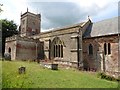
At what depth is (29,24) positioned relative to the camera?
43.9m

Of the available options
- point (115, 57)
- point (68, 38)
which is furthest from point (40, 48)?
point (115, 57)

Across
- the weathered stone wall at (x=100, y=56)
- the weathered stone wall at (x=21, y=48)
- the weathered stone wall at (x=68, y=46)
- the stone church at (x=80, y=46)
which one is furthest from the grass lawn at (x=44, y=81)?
the weathered stone wall at (x=21, y=48)

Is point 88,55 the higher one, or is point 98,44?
point 98,44

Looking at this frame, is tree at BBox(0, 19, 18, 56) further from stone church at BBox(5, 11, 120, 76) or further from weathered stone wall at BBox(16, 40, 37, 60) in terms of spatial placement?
weathered stone wall at BBox(16, 40, 37, 60)

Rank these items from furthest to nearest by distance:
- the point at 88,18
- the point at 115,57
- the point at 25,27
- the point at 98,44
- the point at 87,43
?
the point at 25,27, the point at 88,18, the point at 87,43, the point at 98,44, the point at 115,57

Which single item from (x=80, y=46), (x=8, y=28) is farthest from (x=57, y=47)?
(x=8, y=28)

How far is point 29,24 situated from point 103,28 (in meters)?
23.9

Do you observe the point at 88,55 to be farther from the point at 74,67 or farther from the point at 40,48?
the point at 40,48

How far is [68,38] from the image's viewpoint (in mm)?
27672

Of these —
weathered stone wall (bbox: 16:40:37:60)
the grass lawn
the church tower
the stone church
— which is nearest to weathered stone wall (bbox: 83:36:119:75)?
the stone church

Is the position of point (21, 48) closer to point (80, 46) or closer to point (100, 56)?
point (80, 46)

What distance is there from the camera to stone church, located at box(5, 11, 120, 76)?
22875 mm

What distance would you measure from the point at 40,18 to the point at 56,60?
2083 cm

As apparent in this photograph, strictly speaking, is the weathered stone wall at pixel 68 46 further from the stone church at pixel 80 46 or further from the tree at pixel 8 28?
the tree at pixel 8 28
